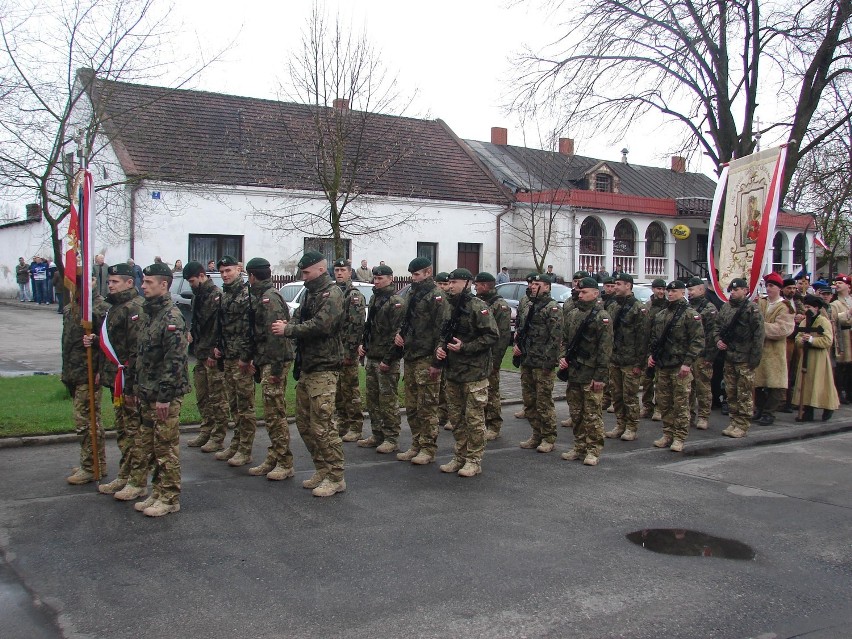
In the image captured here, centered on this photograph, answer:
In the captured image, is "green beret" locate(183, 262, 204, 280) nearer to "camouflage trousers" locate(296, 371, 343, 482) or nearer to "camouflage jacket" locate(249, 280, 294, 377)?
"camouflage jacket" locate(249, 280, 294, 377)

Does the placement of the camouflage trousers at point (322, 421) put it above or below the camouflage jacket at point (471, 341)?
below

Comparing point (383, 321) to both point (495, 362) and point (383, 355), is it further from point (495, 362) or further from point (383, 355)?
point (495, 362)

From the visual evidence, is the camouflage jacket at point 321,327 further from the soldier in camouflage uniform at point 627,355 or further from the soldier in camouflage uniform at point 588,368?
the soldier in camouflage uniform at point 627,355

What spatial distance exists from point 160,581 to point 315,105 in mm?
13652

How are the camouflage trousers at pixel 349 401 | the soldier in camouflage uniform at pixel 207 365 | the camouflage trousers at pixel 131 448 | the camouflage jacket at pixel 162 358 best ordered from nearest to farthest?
the camouflage jacket at pixel 162 358 → the camouflage trousers at pixel 131 448 → the soldier in camouflage uniform at pixel 207 365 → the camouflage trousers at pixel 349 401

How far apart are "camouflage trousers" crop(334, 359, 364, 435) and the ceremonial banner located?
5491 mm

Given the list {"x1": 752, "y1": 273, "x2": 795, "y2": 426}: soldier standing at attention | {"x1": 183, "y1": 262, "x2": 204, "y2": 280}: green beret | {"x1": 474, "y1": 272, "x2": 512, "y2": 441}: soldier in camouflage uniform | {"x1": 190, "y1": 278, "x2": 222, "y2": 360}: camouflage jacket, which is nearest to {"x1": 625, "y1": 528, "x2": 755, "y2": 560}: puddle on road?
{"x1": 474, "y1": 272, "x2": 512, "y2": 441}: soldier in camouflage uniform

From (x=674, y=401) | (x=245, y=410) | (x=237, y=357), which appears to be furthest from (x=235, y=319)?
(x=674, y=401)

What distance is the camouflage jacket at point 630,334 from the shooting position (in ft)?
33.9

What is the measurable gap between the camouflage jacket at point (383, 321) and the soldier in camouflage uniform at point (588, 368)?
Answer: 1941 millimetres

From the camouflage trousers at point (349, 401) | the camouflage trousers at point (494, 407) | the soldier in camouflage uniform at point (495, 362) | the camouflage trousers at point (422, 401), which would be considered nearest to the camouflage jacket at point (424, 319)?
the camouflage trousers at point (422, 401)

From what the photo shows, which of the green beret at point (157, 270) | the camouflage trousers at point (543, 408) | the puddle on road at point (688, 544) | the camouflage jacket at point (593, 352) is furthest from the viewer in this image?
the camouflage trousers at point (543, 408)

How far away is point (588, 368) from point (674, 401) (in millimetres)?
1660

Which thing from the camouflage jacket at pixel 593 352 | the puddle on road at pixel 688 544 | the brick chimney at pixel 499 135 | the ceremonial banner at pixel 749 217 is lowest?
the puddle on road at pixel 688 544
